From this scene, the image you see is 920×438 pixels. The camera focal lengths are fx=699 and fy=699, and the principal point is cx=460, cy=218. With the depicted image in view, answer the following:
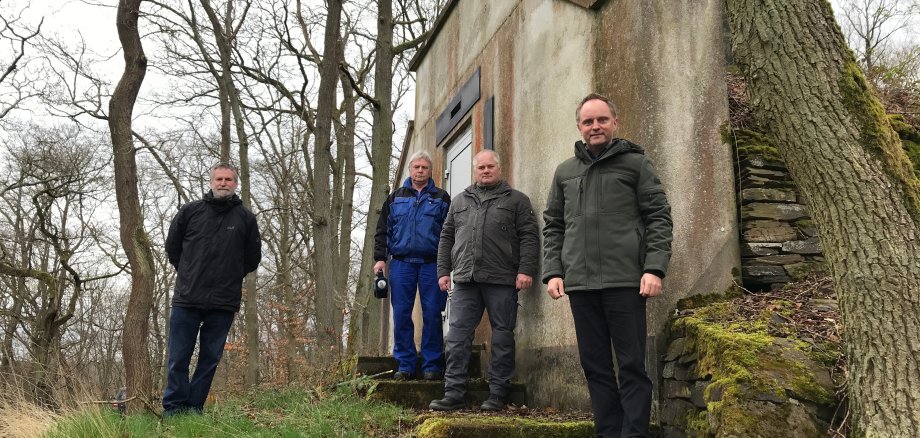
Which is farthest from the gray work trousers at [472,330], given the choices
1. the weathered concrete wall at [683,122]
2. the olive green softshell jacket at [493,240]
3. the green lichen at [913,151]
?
the green lichen at [913,151]

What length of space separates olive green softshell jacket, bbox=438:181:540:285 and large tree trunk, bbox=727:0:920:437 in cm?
222

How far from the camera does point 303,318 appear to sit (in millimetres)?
21016

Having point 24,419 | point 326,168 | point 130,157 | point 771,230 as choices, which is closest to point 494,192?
point 771,230

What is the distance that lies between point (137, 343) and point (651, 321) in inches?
259

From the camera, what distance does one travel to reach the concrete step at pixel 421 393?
212 inches

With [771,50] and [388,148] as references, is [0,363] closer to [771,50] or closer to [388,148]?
[388,148]

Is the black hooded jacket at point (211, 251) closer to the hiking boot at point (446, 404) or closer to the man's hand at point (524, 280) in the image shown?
the hiking boot at point (446, 404)

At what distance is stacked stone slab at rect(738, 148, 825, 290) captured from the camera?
14.4 ft

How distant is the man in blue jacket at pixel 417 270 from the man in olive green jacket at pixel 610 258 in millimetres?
1924

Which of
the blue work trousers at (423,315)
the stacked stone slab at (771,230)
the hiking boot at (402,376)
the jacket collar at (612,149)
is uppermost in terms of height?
the jacket collar at (612,149)

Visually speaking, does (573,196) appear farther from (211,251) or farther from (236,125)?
(236,125)

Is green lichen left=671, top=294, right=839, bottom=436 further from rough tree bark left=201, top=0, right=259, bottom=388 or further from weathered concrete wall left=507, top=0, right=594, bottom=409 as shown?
rough tree bark left=201, top=0, right=259, bottom=388

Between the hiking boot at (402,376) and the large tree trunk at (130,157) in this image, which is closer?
the hiking boot at (402,376)

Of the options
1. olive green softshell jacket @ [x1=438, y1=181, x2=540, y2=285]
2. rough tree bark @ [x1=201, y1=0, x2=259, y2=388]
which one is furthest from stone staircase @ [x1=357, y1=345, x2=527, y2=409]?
rough tree bark @ [x1=201, y1=0, x2=259, y2=388]
